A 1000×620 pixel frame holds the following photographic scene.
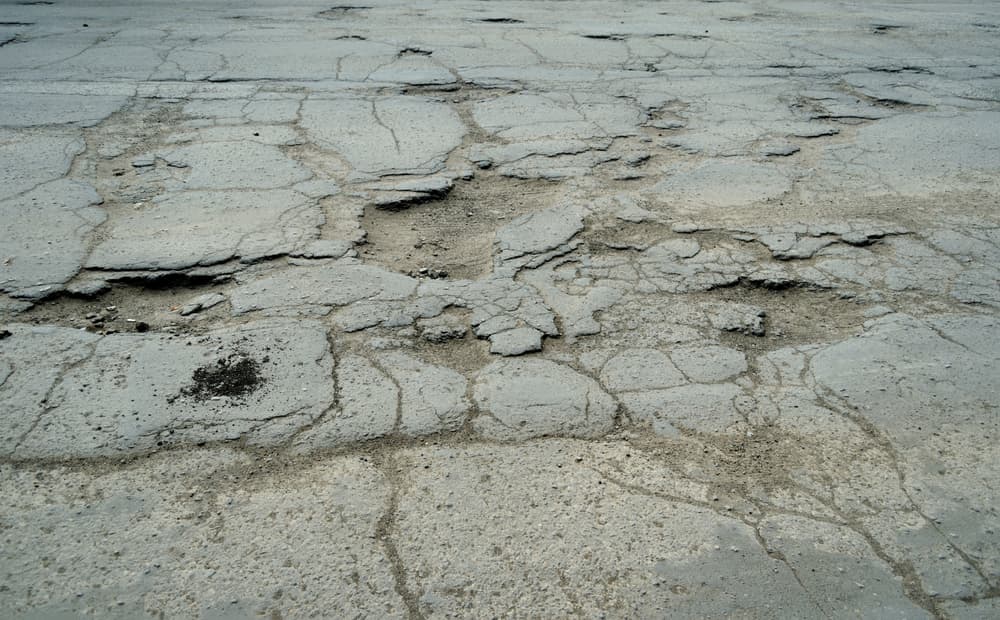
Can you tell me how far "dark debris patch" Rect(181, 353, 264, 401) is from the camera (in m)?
2.56

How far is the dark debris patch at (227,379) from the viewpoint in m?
2.56

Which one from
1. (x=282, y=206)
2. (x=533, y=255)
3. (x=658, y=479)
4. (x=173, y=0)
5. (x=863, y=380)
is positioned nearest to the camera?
(x=658, y=479)

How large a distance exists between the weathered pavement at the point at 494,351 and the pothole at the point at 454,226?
2cm

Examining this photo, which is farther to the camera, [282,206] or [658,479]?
[282,206]

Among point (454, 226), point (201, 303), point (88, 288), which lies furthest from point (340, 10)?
point (201, 303)

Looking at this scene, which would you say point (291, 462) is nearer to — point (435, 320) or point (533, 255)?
point (435, 320)

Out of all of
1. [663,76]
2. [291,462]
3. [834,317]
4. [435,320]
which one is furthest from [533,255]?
[663,76]

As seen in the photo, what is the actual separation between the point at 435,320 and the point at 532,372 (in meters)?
0.52

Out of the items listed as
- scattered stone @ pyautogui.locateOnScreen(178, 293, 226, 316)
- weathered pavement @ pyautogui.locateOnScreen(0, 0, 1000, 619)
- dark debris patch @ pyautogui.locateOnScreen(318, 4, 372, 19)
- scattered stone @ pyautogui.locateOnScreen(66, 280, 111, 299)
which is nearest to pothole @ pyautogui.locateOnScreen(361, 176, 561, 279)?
weathered pavement @ pyautogui.locateOnScreen(0, 0, 1000, 619)

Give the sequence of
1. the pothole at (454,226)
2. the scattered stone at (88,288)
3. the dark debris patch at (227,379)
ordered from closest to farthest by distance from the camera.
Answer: the dark debris patch at (227,379), the scattered stone at (88,288), the pothole at (454,226)

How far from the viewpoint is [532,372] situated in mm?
2688

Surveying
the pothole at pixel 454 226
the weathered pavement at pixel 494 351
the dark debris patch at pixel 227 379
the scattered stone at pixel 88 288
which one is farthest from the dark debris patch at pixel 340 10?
the dark debris patch at pixel 227 379

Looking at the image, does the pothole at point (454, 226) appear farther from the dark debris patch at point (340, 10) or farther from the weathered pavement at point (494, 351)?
the dark debris patch at point (340, 10)

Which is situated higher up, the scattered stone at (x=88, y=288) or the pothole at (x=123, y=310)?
the scattered stone at (x=88, y=288)
